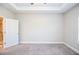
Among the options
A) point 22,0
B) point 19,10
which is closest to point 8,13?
point 19,10

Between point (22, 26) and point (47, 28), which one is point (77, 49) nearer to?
point (47, 28)

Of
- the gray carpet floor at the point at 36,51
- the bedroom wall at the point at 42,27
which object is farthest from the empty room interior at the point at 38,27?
the gray carpet floor at the point at 36,51

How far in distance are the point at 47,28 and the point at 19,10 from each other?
194 cm

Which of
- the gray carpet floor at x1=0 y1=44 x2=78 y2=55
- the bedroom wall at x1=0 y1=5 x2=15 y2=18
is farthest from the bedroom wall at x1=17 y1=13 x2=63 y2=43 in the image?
the gray carpet floor at x1=0 y1=44 x2=78 y2=55

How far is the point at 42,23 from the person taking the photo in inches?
282

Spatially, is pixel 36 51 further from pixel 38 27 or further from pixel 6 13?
pixel 38 27

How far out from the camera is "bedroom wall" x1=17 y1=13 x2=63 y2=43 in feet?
22.4

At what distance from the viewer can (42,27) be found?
23.3 ft

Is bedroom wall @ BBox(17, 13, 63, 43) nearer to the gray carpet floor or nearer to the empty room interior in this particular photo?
the empty room interior

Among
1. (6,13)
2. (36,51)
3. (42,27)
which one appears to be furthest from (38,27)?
(36,51)

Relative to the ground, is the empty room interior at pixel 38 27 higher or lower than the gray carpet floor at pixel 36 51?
higher

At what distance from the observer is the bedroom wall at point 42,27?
684cm

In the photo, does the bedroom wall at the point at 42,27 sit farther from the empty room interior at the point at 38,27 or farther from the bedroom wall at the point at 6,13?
the bedroom wall at the point at 6,13
